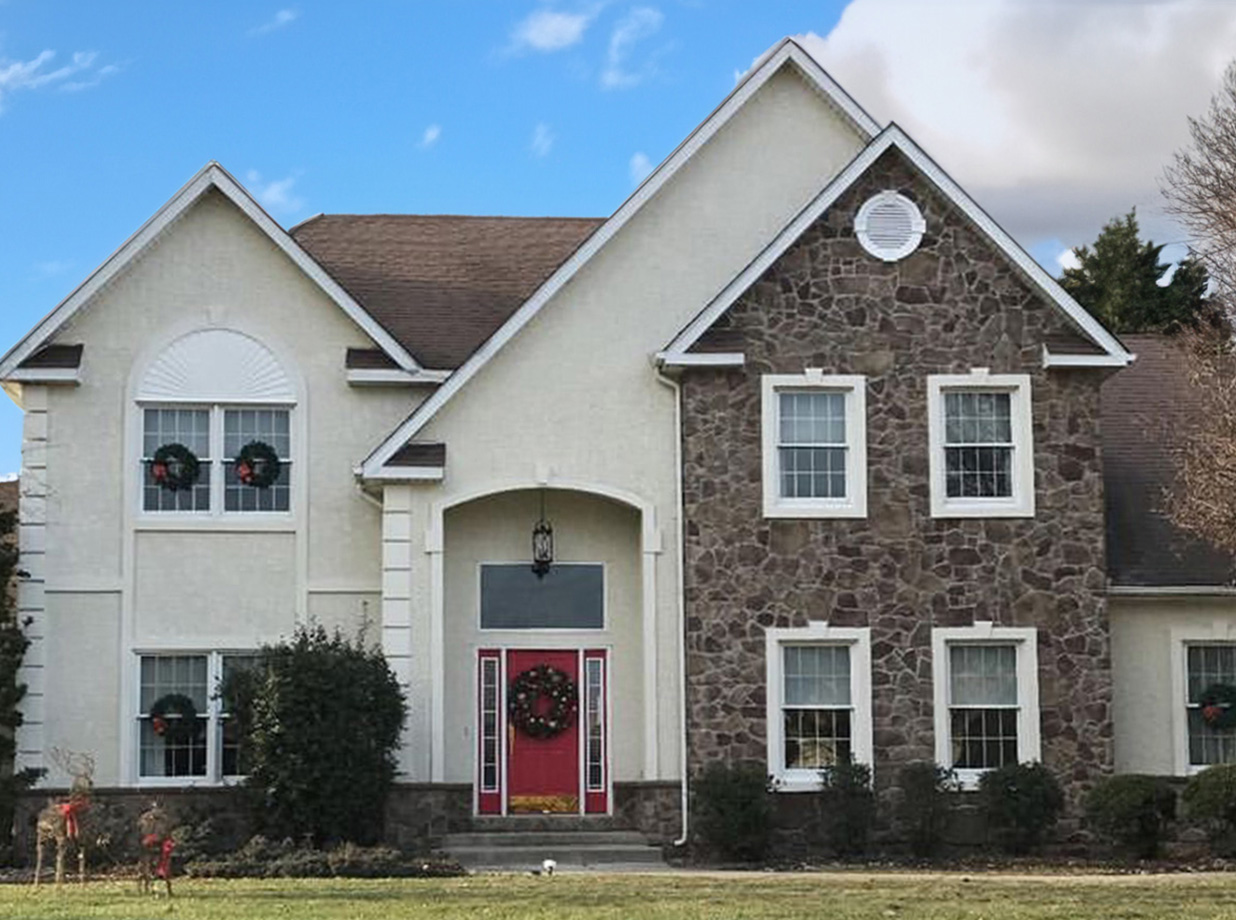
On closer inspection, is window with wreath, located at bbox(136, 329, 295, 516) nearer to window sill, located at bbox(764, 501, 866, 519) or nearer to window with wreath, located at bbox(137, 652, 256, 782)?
window with wreath, located at bbox(137, 652, 256, 782)

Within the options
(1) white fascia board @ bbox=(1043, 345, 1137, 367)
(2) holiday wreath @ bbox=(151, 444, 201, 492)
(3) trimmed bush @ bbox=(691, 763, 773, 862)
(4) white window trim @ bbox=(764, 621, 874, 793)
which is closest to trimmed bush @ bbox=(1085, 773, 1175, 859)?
(4) white window trim @ bbox=(764, 621, 874, 793)

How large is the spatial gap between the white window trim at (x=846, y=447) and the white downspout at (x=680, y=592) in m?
1.03

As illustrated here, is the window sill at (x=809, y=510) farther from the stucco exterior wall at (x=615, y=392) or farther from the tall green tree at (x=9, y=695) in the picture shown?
the tall green tree at (x=9, y=695)

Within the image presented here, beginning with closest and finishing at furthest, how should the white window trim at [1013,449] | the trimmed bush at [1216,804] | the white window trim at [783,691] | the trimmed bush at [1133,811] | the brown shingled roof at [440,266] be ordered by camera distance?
the trimmed bush at [1133,811], the trimmed bush at [1216,804], the white window trim at [783,691], the white window trim at [1013,449], the brown shingled roof at [440,266]

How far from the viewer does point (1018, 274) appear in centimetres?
2533

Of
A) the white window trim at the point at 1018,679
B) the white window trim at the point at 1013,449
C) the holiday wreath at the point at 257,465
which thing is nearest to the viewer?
the white window trim at the point at 1018,679

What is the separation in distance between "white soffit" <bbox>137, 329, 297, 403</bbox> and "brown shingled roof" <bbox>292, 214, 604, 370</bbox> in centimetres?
151

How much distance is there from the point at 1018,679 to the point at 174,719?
33.4 ft

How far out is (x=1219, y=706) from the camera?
25.9 m

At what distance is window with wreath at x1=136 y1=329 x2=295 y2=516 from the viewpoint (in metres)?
25.9

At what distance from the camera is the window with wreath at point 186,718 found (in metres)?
25.5

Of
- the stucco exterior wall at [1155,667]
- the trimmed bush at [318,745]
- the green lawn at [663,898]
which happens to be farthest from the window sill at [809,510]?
the trimmed bush at [318,745]

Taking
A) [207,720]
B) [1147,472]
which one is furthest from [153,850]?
[1147,472]

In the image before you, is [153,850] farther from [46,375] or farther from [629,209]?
[629,209]
